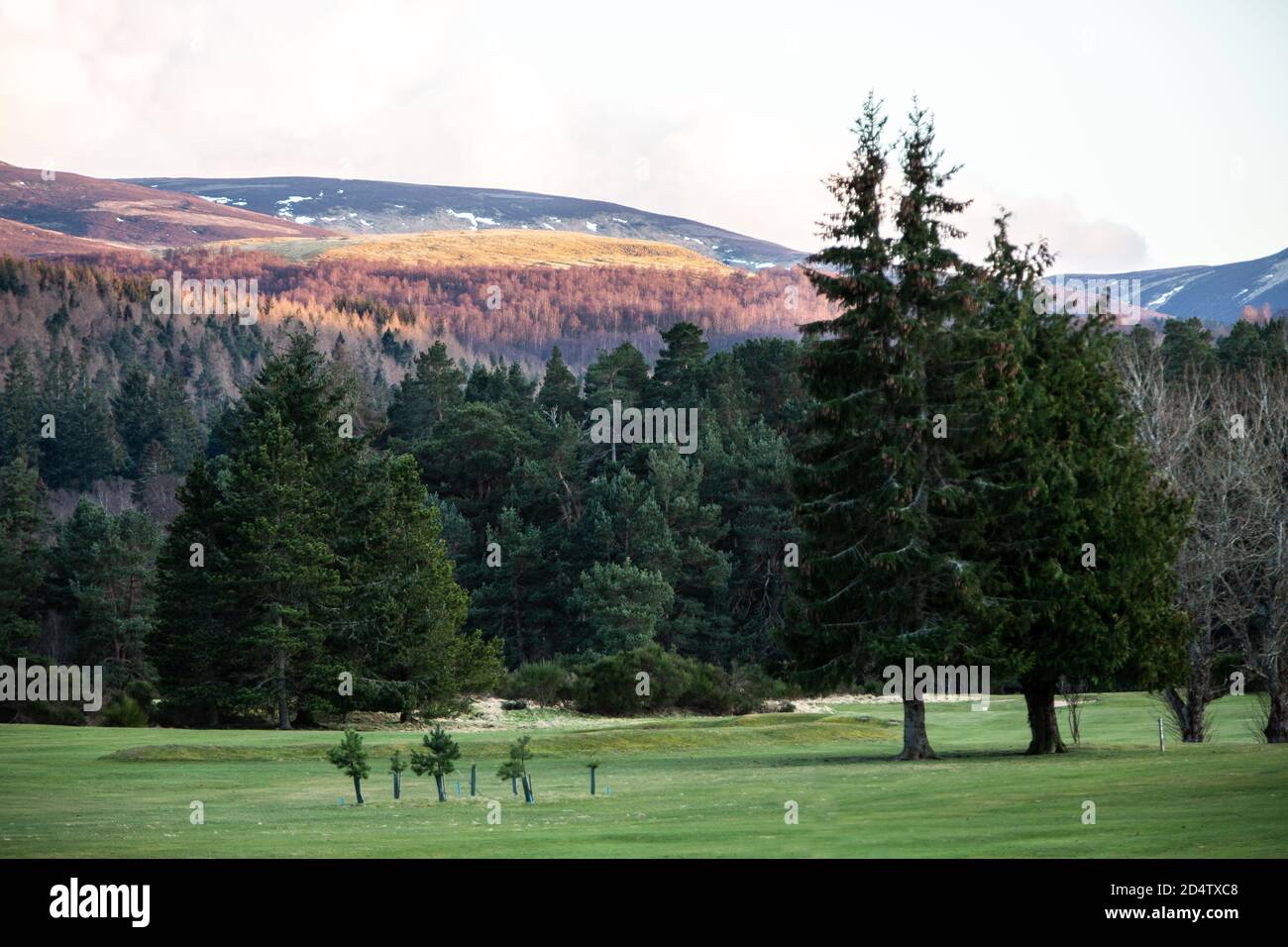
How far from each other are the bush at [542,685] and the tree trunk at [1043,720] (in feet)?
97.4

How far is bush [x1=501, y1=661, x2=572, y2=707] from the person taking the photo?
65.1 metres

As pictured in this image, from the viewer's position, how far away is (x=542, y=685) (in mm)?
65500

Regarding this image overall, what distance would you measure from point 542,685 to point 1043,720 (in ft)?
103

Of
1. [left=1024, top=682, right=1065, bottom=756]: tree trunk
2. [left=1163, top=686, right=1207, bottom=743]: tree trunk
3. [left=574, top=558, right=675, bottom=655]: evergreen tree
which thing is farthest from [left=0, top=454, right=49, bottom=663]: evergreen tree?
[left=1163, top=686, right=1207, bottom=743]: tree trunk

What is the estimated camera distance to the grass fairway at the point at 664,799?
1994 centimetres

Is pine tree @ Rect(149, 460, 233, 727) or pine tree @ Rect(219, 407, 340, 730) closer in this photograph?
pine tree @ Rect(219, 407, 340, 730)

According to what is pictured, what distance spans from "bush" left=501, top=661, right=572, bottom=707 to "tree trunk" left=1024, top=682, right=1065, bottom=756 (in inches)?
1168

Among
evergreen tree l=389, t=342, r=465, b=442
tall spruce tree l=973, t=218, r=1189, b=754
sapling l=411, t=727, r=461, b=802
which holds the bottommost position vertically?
sapling l=411, t=727, r=461, b=802

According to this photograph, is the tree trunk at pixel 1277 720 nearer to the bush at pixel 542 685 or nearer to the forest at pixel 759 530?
the forest at pixel 759 530

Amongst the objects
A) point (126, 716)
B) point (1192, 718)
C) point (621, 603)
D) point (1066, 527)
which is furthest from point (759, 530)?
point (1066, 527)

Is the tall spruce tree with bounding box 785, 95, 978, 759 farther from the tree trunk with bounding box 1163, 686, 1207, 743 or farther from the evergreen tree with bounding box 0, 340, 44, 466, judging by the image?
the evergreen tree with bounding box 0, 340, 44, 466

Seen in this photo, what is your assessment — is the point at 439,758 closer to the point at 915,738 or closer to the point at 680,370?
the point at 915,738

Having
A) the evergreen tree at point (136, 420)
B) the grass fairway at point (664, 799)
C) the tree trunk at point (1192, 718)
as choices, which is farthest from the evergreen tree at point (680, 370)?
the tree trunk at point (1192, 718)

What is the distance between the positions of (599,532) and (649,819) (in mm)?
54379
